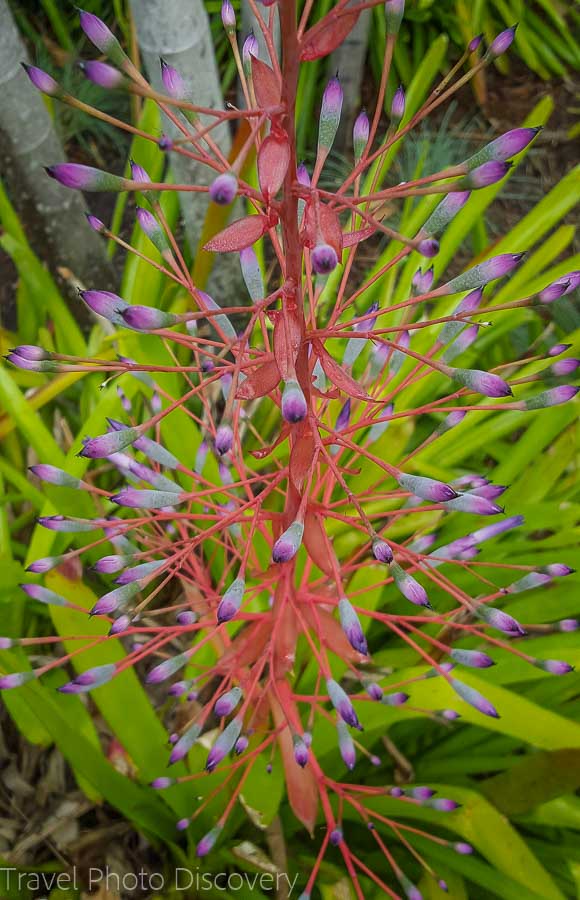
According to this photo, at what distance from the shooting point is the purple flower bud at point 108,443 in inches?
23.5

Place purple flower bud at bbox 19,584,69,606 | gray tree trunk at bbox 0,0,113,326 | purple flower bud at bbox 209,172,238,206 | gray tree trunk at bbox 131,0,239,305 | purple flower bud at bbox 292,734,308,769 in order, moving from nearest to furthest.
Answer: purple flower bud at bbox 209,172,238,206 < purple flower bud at bbox 292,734,308,769 < purple flower bud at bbox 19,584,69,606 < gray tree trunk at bbox 131,0,239,305 < gray tree trunk at bbox 0,0,113,326

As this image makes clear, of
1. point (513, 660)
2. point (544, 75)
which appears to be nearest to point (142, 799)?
point (513, 660)

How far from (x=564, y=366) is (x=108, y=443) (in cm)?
42

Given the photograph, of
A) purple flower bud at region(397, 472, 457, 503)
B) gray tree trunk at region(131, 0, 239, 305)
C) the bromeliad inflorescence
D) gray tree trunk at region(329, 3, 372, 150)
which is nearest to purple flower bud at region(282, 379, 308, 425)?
the bromeliad inflorescence

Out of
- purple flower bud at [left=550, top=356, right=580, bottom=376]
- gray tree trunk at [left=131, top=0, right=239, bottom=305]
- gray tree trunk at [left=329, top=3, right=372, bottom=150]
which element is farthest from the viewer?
gray tree trunk at [left=329, top=3, right=372, bottom=150]

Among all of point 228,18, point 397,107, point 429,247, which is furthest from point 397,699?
point 228,18

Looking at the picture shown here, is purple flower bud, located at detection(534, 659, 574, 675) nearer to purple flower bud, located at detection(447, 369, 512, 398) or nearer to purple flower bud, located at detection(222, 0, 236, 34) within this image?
purple flower bud, located at detection(447, 369, 512, 398)

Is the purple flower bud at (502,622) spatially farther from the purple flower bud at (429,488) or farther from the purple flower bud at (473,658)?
the purple flower bud at (429,488)

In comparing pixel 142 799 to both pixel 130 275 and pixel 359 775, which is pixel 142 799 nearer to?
pixel 359 775

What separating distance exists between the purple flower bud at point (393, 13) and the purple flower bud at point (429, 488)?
1.32 feet

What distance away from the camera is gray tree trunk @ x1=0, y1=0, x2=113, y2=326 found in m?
1.47

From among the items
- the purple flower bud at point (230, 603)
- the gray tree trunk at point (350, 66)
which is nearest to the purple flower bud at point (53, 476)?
the purple flower bud at point (230, 603)

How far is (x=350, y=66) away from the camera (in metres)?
2.64

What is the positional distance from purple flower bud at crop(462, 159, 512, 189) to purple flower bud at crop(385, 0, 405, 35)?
226 millimetres
